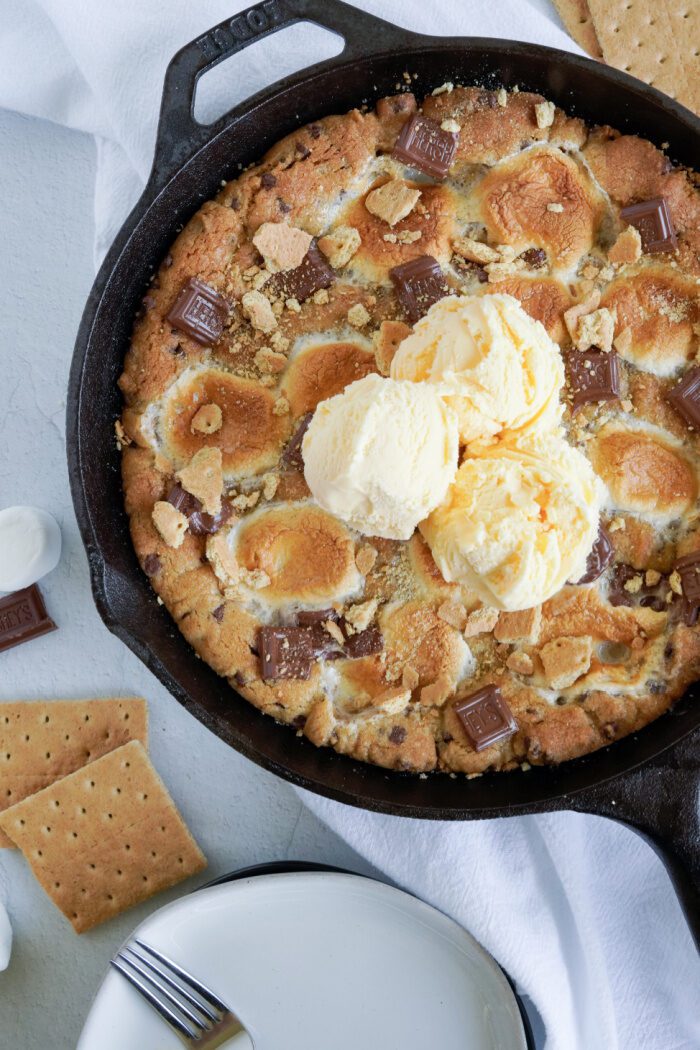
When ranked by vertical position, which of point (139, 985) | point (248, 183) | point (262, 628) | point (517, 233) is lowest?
point (139, 985)

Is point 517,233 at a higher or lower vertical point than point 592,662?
higher

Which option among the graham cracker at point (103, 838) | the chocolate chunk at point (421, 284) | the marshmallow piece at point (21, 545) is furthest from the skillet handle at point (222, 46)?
the graham cracker at point (103, 838)

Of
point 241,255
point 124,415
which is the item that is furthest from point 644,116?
point 124,415

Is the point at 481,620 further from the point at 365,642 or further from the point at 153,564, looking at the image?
the point at 153,564

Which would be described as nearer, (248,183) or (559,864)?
(248,183)

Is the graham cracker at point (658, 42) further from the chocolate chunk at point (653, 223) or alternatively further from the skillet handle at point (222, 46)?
the skillet handle at point (222, 46)

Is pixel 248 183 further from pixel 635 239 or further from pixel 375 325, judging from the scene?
pixel 635 239
